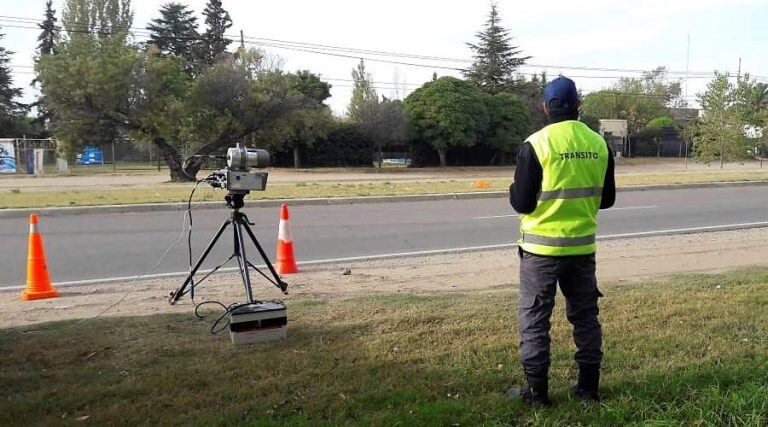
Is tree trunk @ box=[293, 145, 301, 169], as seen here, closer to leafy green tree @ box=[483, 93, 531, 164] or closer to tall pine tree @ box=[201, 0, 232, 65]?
leafy green tree @ box=[483, 93, 531, 164]

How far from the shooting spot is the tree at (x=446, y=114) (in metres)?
38.6

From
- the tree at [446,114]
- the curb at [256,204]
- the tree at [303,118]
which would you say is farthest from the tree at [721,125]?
the tree at [303,118]

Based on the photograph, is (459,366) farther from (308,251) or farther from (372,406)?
(308,251)

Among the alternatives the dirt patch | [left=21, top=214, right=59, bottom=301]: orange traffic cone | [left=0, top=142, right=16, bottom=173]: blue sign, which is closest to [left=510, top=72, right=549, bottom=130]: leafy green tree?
[left=0, top=142, right=16, bottom=173]: blue sign

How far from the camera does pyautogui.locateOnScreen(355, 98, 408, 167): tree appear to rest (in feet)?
127

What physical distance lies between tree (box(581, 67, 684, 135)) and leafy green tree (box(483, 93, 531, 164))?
1891 cm

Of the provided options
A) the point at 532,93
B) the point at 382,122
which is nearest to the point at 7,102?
the point at 382,122

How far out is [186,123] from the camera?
1069 inches

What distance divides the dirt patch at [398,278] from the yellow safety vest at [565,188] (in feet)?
11.0

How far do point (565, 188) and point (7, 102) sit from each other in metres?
63.6

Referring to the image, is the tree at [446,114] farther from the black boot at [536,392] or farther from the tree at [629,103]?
the black boot at [536,392]

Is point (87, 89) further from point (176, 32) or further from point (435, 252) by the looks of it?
point (176, 32)

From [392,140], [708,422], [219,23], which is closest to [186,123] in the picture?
[392,140]

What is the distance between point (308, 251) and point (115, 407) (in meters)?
6.13
